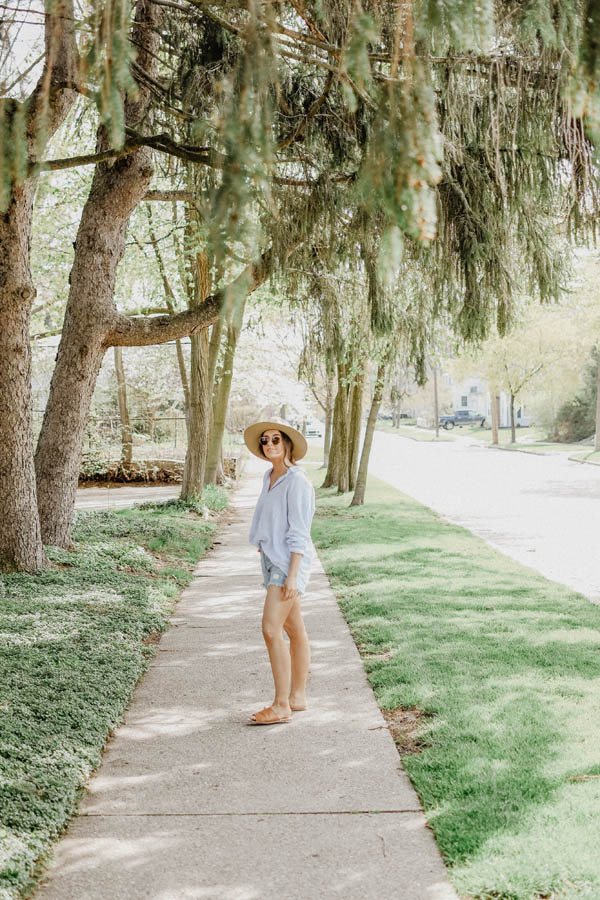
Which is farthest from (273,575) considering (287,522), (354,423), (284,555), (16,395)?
(354,423)

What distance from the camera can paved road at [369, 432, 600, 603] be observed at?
12.0m

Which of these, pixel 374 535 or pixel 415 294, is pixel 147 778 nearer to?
pixel 415 294

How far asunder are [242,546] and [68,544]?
3.47 meters

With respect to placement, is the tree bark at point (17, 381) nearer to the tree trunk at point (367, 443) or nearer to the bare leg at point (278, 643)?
the bare leg at point (278, 643)

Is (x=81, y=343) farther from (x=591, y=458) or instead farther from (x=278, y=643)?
(x=591, y=458)

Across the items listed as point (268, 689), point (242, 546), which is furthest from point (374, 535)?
point (268, 689)

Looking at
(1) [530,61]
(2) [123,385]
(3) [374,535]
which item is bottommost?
(3) [374,535]

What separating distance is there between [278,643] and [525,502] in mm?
15440

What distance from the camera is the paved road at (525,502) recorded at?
12.0m

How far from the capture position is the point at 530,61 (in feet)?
17.5

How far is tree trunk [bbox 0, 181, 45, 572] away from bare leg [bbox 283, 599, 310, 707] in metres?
4.10

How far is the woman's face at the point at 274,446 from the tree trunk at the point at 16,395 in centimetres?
397

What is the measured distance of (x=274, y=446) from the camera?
5293 millimetres

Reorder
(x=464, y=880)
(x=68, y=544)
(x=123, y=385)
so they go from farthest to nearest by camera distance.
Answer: (x=123, y=385) < (x=68, y=544) < (x=464, y=880)
